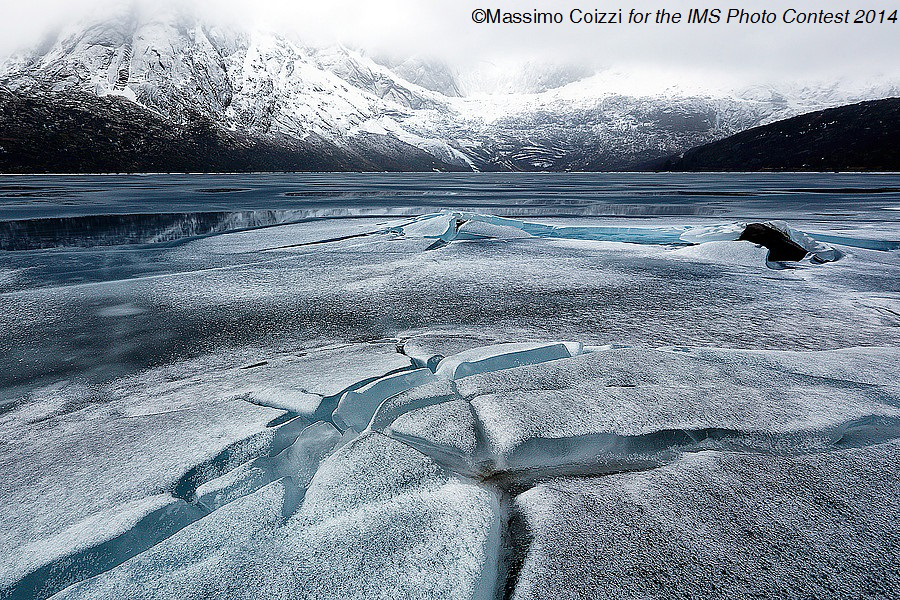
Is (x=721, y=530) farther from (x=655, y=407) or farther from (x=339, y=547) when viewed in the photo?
(x=339, y=547)

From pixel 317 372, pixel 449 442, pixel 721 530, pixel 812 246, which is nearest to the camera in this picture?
pixel 721 530

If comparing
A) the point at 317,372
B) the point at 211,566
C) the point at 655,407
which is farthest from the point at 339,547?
the point at 655,407

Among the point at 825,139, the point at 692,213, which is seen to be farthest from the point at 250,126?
the point at 692,213

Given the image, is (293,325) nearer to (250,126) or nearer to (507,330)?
(507,330)

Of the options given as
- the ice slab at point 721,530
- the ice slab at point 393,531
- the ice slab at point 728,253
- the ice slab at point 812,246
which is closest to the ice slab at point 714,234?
the ice slab at point 728,253

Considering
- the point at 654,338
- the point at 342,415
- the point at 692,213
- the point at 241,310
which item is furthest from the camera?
the point at 692,213

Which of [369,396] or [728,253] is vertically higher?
[369,396]
